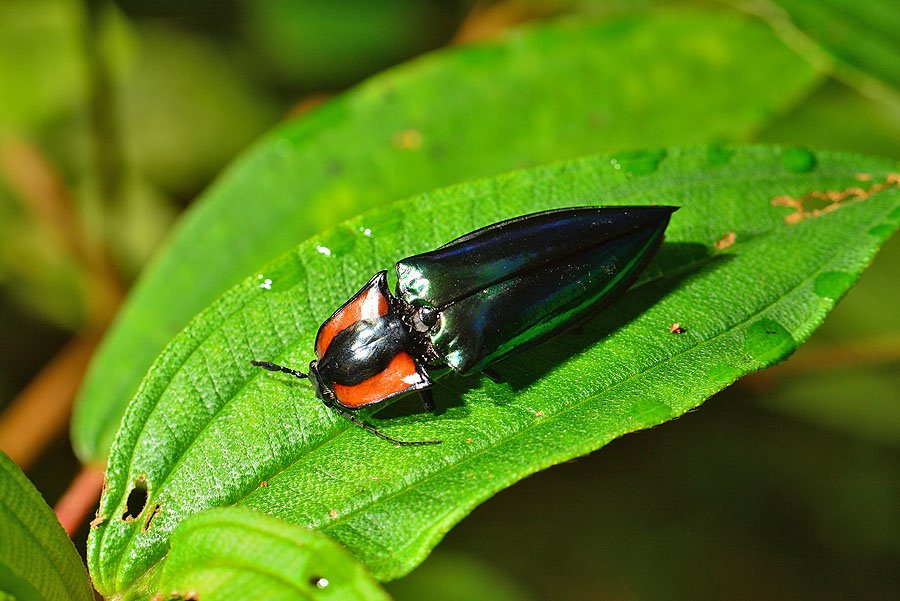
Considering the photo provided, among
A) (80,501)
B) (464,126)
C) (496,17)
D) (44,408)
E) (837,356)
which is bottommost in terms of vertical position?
(837,356)

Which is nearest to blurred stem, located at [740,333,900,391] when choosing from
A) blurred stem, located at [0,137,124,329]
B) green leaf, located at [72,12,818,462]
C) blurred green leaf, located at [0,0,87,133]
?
green leaf, located at [72,12,818,462]

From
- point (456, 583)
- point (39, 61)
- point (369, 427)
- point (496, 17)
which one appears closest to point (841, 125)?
point (496, 17)

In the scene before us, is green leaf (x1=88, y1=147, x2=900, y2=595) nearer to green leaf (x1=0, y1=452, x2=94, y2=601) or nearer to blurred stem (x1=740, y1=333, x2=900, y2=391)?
green leaf (x1=0, y1=452, x2=94, y2=601)

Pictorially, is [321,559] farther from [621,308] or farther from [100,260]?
[100,260]

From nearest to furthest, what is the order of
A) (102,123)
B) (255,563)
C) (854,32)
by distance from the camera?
(255,563) < (854,32) < (102,123)

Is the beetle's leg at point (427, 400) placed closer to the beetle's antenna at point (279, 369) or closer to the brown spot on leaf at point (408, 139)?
the beetle's antenna at point (279, 369)

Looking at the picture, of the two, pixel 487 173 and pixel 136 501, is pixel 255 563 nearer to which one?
pixel 136 501

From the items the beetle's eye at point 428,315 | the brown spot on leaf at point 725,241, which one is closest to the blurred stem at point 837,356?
the brown spot on leaf at point 725,241
